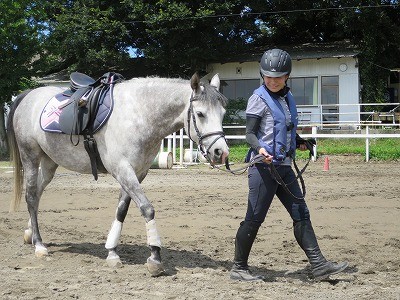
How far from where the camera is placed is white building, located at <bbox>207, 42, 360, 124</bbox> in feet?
98.6

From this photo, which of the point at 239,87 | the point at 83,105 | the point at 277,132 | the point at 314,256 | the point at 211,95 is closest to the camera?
the point at 277,132

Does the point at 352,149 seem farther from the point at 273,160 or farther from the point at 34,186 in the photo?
the point at 273,160

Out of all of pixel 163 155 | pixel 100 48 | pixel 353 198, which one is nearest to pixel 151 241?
pixel 353 198

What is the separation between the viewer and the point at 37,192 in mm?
7398

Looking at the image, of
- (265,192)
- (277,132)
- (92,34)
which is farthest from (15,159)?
(92,34)

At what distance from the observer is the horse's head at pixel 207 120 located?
541 cm

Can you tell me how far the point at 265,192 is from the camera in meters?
5.26

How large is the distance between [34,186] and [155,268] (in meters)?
2.60

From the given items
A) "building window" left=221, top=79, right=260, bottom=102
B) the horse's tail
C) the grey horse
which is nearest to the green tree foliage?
"building window" left=221, top=79, right=260, bottom=102

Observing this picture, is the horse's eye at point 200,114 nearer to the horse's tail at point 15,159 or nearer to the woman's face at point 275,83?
the woman's face at point 275,83

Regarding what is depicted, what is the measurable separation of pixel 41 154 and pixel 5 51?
20101 mm

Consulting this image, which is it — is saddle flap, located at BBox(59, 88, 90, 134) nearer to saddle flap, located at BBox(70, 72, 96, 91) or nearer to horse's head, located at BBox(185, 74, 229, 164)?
saddle flap, located at BBox(70, 72, 96, 91)

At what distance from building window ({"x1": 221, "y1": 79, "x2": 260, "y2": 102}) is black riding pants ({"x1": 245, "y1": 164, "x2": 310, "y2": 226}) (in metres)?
26.6

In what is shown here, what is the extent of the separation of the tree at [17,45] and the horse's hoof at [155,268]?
70.8ft
